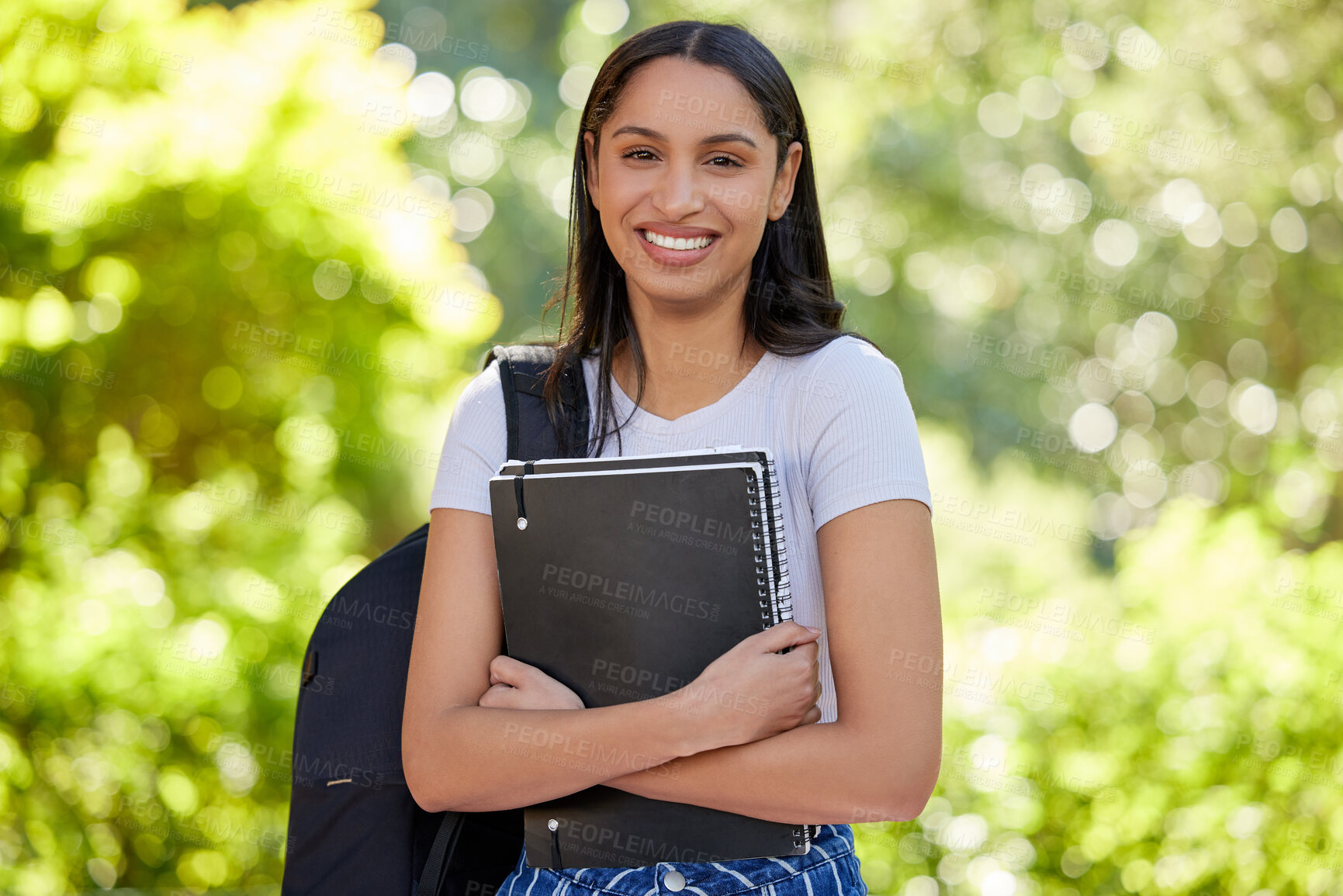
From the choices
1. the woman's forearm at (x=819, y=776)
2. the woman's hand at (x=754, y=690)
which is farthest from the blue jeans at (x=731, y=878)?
the woman's hand at (x=754, y=690)

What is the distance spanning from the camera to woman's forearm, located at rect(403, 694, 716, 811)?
55.6 inches

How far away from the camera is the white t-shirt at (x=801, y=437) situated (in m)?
1.50

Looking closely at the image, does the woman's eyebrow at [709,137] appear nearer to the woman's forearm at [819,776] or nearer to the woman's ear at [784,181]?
the woman's ear at [784,181]

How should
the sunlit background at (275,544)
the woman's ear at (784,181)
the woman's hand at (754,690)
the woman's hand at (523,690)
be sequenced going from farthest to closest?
the sunlit background at (275,544) → the woman's ear at (784,181) → the woman's hand at (523,690) → the woman's hand at (754,690)

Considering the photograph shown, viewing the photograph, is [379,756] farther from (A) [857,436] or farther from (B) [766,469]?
(A) [857,436]

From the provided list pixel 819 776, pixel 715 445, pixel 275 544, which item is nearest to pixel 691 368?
pixel 715 445

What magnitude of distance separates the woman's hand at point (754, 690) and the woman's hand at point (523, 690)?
186 mm

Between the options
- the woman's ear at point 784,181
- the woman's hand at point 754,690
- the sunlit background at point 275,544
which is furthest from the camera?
the sunlit background at point 275,544

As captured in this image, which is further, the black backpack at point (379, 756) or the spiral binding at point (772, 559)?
the black backpack at point (379, 756)

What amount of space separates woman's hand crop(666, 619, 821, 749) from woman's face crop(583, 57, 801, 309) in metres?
0.58

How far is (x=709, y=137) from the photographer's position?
5.26 ft

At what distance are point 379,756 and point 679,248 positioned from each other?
92 cm

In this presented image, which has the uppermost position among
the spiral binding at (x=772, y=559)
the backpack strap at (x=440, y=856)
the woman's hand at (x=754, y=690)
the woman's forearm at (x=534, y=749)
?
the spiral binding at (x=772, y=559)

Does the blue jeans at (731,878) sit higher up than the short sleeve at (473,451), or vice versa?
the short sleeve at (473,451)
